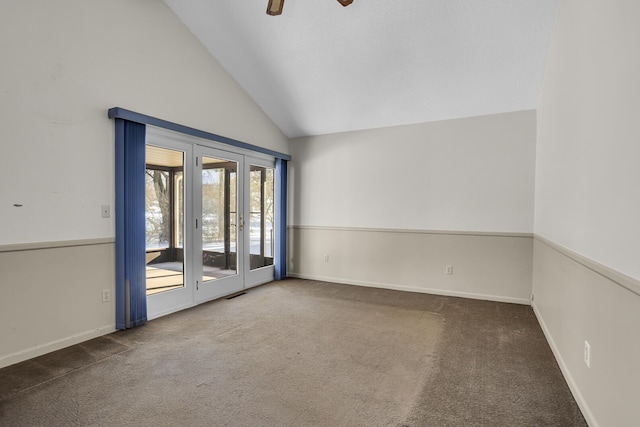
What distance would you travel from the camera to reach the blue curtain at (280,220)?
5.45m

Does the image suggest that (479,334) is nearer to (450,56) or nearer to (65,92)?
(450,56)

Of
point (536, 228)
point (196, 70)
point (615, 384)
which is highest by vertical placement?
point (196, 70)

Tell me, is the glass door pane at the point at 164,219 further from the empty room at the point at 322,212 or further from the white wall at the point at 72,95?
the white wall at the point at 72,95

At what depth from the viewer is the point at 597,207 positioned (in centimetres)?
179

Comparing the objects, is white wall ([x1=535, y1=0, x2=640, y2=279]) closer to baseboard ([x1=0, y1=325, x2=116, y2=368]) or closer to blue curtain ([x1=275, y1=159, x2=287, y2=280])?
blue curtain ([x1=275, y1=159, x2=287, y2=280])

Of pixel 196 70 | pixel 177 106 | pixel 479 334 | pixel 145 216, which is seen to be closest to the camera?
pixel 479 334

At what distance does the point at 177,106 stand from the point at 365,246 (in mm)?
3302

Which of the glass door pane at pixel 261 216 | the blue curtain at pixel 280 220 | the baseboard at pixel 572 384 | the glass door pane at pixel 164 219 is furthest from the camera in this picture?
the blue curtain at pixel 280 220

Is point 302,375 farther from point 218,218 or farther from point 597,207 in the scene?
point 218,218

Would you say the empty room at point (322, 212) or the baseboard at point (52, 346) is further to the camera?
the baseboard at point (52, 346)

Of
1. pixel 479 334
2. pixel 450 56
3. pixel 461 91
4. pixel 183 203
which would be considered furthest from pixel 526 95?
pixel 183 203

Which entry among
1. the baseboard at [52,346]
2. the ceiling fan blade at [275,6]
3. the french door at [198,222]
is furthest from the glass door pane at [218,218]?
the ceiling fan blade at [275,6]

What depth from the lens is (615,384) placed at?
1.51m

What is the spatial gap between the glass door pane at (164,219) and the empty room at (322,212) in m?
0.03
